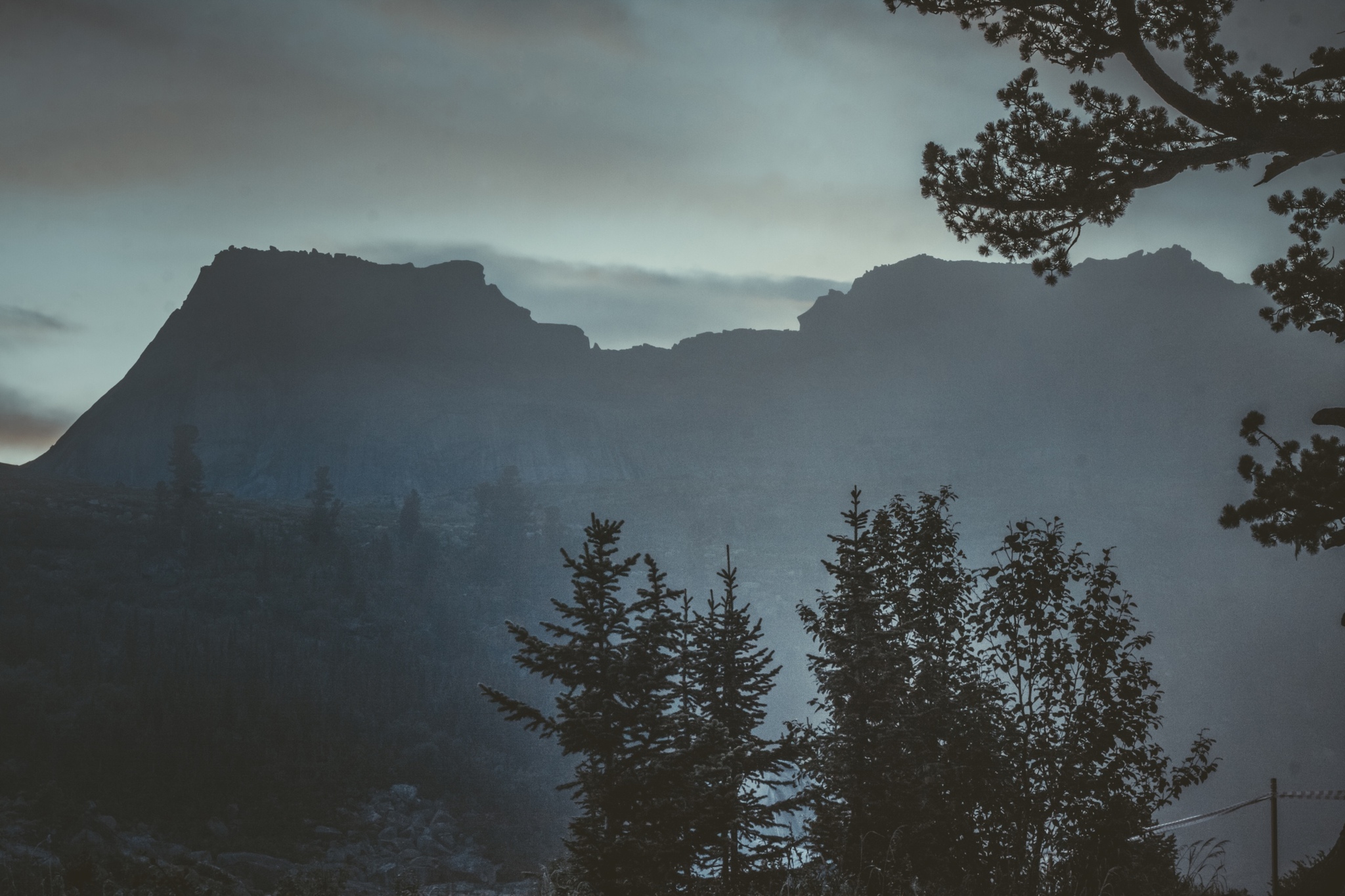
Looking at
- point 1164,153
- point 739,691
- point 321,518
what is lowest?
point 739,691

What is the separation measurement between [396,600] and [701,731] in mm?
180213

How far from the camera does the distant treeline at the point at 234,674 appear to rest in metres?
111

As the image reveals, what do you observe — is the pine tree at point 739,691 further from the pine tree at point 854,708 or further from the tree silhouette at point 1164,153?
the tree silhouette at point 1164,153

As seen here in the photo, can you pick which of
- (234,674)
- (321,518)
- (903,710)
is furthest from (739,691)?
(321,518)

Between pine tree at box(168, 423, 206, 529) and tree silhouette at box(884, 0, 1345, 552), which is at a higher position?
pine tree at box(168, 423, 206, 529)

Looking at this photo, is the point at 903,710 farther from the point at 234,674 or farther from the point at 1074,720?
the point at 234,674

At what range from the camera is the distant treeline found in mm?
110562

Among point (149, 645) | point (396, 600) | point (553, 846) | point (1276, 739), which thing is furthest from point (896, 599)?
point (1276, 739)

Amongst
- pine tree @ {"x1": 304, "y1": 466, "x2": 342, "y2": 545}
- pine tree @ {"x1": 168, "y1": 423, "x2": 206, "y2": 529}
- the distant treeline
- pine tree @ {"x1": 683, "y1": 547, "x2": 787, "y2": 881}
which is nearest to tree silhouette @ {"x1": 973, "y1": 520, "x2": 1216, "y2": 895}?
pine tree @ {"x1": 683, "y1": 547, "x2": 787, "y2": 881}

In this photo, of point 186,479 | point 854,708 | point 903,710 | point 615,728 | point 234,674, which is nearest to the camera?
point 615,728

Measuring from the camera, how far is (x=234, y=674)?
14025 cm

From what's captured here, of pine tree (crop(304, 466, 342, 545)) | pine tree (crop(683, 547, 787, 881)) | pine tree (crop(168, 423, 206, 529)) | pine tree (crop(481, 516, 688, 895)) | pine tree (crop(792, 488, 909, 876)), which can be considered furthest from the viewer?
pine tree (crop(304, 466, 342, 545))

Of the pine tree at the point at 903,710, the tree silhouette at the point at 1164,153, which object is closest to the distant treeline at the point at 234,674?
the pine tree at the point at 903,710

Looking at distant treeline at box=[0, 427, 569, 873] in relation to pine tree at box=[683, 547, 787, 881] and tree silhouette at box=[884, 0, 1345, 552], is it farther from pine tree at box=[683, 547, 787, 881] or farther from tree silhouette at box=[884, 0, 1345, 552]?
tree silhouette at box=[884, 0, 1345, 552]
